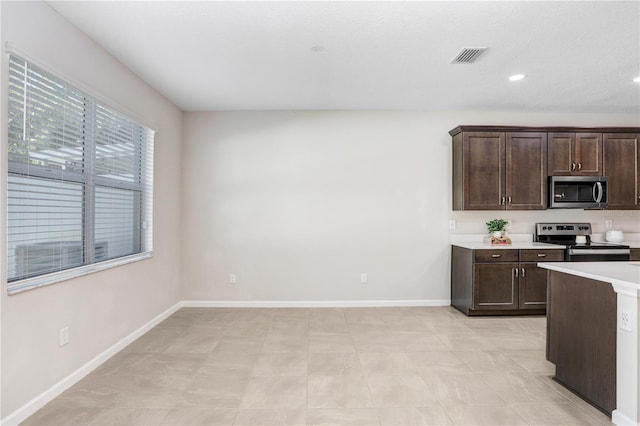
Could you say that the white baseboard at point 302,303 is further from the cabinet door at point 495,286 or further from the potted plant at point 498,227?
the potted plant at point 498,227

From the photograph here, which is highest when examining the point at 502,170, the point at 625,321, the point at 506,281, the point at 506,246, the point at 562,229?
the point at 502,170

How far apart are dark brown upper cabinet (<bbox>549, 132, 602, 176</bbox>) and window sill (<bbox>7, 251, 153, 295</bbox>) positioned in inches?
202

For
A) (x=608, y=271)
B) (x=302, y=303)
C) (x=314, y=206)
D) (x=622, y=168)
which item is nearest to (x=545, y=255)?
(x=622, y=168)

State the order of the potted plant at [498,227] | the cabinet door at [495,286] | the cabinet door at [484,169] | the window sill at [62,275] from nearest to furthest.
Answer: the window sill at [62,275], the cabinet door at [495,286], the cabinet door at [484,169], the potted plant at [498,227]

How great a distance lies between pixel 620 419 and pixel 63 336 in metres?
3.63

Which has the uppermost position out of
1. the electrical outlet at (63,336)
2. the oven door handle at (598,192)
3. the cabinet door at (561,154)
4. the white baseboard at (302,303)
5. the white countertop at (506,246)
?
the cabinet door at (561,154)

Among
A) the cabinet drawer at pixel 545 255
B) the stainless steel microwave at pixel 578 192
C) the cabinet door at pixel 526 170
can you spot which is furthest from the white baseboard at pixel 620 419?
the stainless steel microwave at pixel 578 192

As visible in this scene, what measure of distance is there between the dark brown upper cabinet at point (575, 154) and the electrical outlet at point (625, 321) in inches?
118

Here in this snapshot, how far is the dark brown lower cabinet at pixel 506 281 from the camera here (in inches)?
170

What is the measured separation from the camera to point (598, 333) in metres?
2.29

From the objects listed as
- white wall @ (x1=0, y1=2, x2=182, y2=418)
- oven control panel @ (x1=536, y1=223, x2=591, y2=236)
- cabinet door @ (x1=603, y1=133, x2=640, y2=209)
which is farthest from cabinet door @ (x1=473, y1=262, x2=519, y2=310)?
white wall @ (x1=0, y1=2, x2=182, y2=418)

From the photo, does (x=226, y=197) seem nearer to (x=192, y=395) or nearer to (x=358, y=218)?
(x=358, y=218)

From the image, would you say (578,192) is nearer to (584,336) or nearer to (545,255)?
(545,255)

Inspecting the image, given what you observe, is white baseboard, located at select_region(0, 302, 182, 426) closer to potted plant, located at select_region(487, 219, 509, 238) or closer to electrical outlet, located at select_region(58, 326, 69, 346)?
electrical outlet, located at select_region(58, 326, 69, 346)
